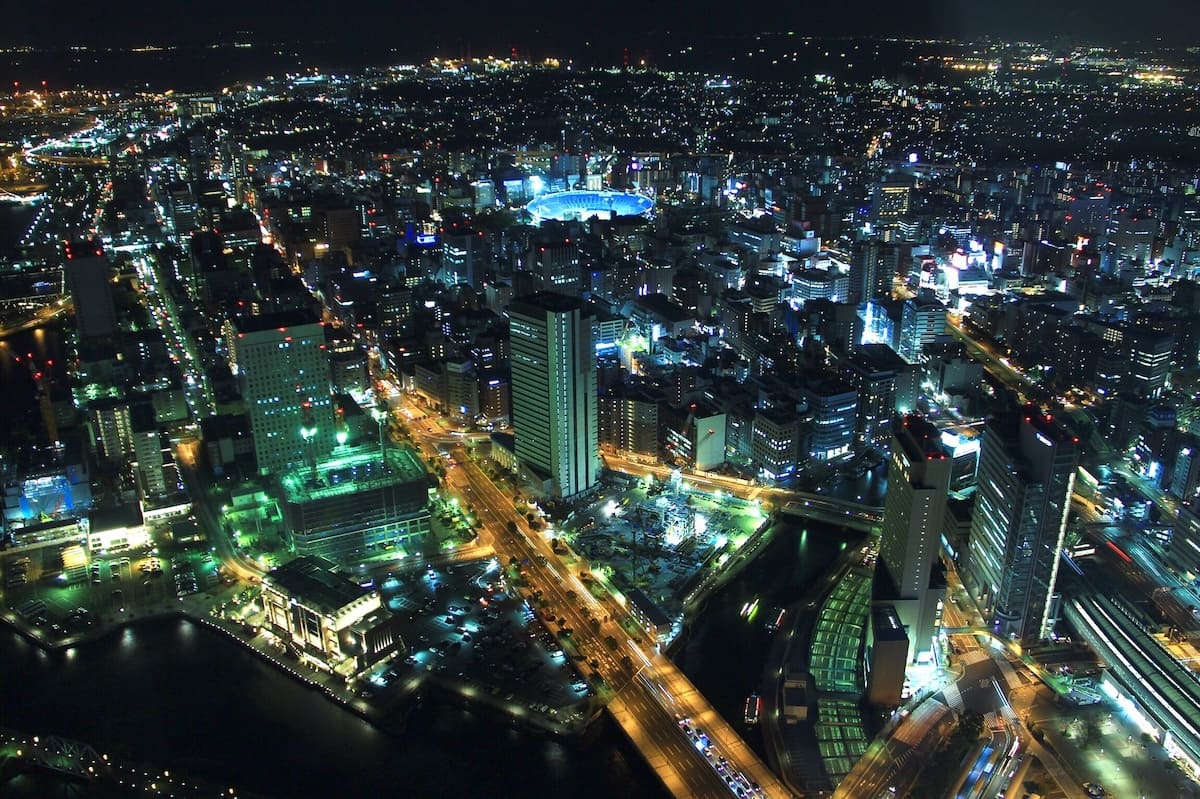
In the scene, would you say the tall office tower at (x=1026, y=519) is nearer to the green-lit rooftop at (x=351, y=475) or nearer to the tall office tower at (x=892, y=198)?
the green-lit rooftop at (x=351, y=475)

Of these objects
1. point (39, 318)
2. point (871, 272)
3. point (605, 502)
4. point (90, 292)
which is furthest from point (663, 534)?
point (39, 318)

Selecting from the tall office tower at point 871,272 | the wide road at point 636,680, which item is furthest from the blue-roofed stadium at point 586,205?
the wide road at point 636,680

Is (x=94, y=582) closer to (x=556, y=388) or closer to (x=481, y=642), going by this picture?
(x=481, y=642)

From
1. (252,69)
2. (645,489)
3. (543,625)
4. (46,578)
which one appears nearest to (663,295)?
(645,489)

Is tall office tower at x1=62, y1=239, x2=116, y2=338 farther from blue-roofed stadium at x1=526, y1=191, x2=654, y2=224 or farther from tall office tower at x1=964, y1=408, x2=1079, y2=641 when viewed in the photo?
tall office tower at x1=964, y1=408, x2=1079, y2=641

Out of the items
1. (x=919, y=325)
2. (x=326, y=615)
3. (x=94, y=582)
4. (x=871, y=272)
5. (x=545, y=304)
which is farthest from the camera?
(x=871, y=272)

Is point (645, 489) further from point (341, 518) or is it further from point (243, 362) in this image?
point (243, 362)
